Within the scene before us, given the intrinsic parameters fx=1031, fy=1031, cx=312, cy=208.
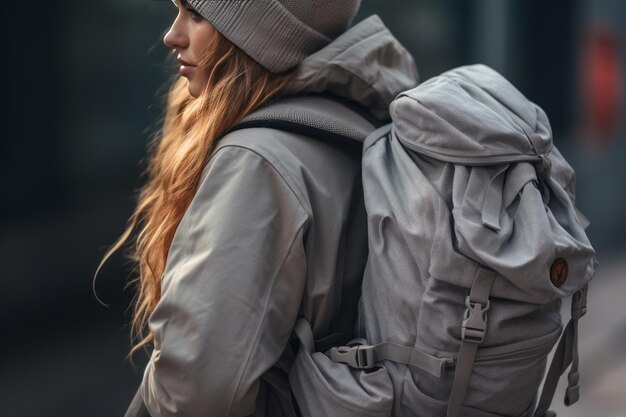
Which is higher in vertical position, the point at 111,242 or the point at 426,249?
the point at 426,249

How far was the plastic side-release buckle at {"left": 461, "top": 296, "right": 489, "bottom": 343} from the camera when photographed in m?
1.86

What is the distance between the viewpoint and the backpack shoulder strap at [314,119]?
2043mm

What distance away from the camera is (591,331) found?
7695 millimetres

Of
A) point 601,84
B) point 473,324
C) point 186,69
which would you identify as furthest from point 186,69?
point 601,84

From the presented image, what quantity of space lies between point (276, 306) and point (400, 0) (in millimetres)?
5474

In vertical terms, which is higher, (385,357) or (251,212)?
(251,212)

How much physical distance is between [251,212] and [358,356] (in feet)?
1.11

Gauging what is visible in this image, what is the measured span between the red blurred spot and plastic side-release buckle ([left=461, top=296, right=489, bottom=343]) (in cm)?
842

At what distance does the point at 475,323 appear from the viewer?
1.86 metres

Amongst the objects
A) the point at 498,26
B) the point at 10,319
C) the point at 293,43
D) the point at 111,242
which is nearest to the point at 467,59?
the point at 498,26

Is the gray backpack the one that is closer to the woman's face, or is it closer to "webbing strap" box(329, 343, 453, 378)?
"webbing strap" box(329, 343, 453, 378)

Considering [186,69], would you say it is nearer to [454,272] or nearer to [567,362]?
[454,272]

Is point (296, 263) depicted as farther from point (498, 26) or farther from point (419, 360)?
point (498, 26)

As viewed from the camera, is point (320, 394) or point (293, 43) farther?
point (293, 43)
